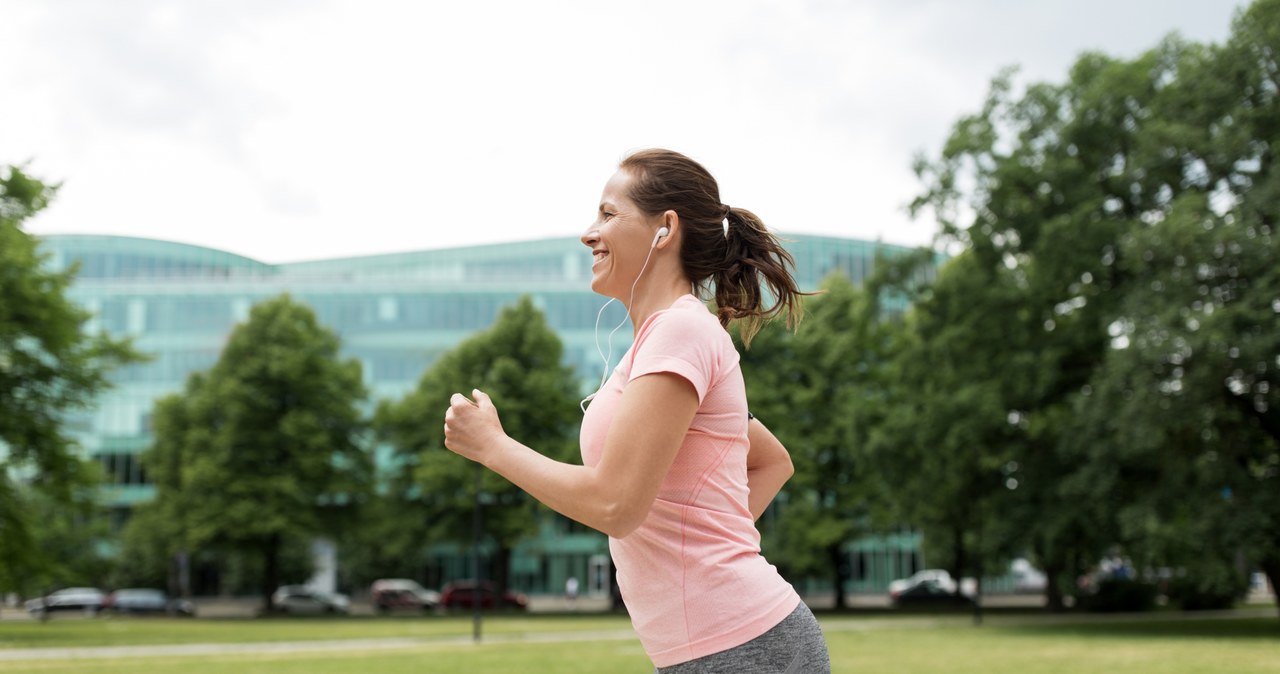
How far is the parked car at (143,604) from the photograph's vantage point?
6000 centimetres

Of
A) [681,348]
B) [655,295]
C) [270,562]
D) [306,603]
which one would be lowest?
[306,603]

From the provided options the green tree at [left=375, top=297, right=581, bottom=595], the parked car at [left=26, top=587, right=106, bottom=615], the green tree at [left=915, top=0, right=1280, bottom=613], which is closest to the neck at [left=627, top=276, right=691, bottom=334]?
the green tree at [left=915, top=0, right=1280, bottom=613]

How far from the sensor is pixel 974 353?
37.0 meters

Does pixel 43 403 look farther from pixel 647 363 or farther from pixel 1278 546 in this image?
pixel 647 363

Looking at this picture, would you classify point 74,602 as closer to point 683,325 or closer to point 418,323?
point 418,323

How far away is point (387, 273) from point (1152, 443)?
165 ft

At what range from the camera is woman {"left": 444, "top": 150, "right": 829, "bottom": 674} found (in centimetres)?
226

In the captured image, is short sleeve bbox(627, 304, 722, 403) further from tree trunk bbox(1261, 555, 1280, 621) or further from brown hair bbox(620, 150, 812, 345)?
tree trunk bbox(1261, 555, 1280, 621)

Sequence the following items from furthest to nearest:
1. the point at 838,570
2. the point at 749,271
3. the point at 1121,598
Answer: the point at 838,570 → the point at 1121,598 → the point at 749,271

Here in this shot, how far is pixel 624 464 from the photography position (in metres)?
2.24

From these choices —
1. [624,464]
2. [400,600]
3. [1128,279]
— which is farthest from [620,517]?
[400,600]

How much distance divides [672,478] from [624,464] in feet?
0.55

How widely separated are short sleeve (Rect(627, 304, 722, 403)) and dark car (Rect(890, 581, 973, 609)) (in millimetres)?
54844

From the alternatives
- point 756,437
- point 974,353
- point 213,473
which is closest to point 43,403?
point 213,473
